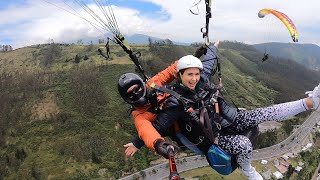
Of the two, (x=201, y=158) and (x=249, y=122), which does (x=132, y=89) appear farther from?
(x=201, y=158)

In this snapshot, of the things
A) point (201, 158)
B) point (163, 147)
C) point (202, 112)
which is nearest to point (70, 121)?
point (201, 158)

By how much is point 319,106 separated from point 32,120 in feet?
272

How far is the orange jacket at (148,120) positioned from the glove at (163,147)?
19 cm

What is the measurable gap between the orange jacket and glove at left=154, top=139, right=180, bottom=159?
0.19m

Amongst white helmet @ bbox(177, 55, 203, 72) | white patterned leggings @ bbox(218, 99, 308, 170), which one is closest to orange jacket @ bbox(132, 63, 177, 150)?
white helmet @ bbox(177, 55, 203, 72)

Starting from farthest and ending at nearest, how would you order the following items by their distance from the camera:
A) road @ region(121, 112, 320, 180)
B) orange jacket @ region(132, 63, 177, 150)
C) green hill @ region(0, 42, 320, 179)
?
1. green hill @ region(0, 42, 320, 179)
2. road @ region(121, 112, 320, 180)
3. orange jacket @ region(132, 63, 177, 150)

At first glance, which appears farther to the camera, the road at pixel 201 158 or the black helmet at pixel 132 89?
the road at pixel 201 158

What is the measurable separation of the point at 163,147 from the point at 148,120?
1276mm

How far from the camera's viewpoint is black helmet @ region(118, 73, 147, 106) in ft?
18.4

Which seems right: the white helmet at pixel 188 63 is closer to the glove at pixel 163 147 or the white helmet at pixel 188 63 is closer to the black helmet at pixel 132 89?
the black helmet at pixel 132 89

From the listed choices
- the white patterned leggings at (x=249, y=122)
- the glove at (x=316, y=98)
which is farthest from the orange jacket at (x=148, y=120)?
the glove at (x=316, y=98)

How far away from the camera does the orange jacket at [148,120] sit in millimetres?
5078

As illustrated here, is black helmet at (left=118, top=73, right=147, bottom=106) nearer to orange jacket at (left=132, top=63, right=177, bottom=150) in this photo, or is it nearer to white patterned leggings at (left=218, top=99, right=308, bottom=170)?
orange jacket at (left=132, top=63, right=177, bottom=150)

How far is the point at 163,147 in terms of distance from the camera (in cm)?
454
